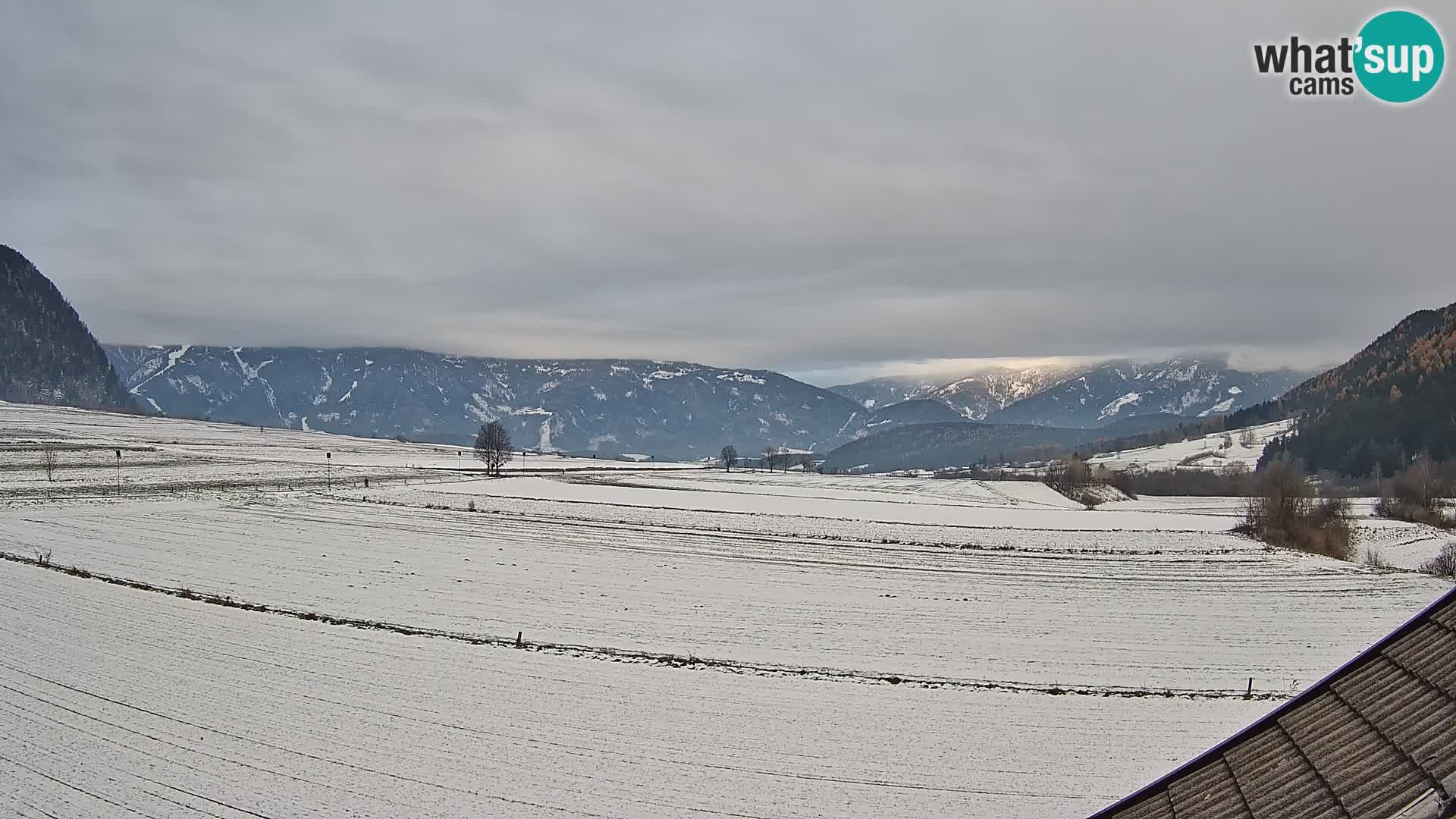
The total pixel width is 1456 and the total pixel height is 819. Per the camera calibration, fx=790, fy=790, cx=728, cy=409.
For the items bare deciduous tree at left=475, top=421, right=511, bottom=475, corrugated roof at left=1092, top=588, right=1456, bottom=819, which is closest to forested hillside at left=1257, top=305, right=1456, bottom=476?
bare deciduous tree at left=475, top=421, right=511, bottom=475

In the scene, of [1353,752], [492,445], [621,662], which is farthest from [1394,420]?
[1353,752]

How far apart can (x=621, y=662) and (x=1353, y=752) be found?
22.1m

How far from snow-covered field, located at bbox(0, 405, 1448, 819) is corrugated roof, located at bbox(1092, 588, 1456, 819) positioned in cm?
1060

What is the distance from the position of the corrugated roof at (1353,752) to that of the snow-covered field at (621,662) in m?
10.6

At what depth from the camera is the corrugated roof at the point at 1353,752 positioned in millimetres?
4320

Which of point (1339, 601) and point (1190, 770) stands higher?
point (1190, 770)

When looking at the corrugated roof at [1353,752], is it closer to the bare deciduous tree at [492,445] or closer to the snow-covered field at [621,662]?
the snow-covered field at [621,662]

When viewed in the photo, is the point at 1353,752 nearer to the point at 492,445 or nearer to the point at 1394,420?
the point at 492,445

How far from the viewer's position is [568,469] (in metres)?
144

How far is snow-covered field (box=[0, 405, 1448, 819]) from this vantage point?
52.1 feet

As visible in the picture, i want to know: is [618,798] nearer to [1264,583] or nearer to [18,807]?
[18,807]

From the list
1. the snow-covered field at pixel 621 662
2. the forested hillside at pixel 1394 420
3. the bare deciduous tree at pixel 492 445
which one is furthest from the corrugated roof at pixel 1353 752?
the forested hillside at pixel 1394 420

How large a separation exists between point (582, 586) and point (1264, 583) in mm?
35840

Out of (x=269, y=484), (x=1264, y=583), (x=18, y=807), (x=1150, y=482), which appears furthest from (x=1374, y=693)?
(x=1150, y=482)
